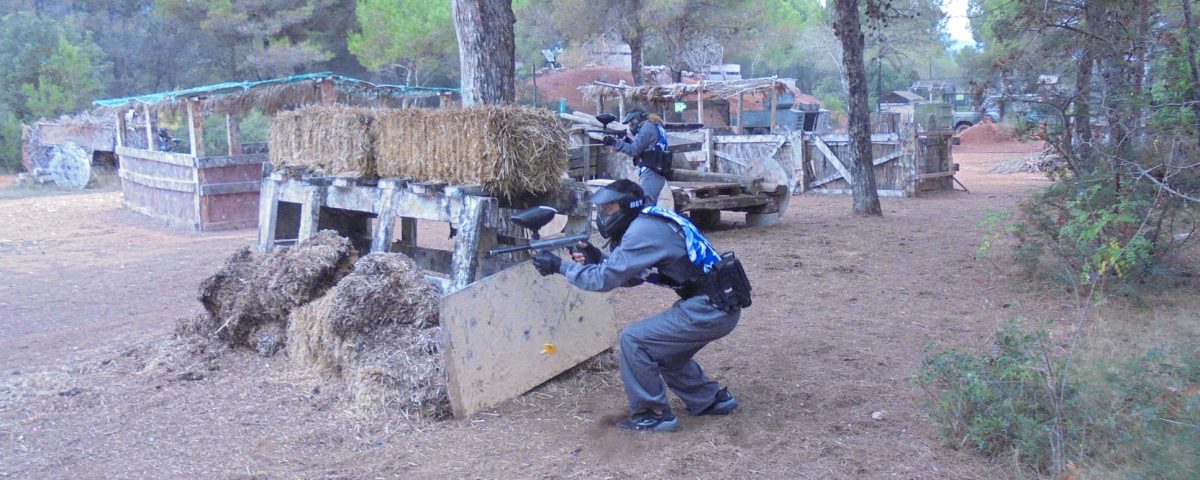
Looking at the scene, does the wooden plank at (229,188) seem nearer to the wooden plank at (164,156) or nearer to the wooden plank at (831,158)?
the wooden plank at (164,156)

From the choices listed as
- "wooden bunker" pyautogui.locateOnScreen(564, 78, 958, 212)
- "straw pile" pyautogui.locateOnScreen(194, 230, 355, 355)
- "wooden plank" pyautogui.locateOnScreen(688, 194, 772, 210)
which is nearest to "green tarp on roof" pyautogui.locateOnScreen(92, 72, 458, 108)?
"wooden bunker" pyautogui.locateOnScreen(564, 78, 958, 212)

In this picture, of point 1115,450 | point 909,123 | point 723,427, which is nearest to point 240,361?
point 723,427

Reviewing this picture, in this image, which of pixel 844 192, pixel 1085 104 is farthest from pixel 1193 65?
pixel 844 192

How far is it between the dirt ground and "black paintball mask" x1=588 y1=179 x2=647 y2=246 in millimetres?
1140

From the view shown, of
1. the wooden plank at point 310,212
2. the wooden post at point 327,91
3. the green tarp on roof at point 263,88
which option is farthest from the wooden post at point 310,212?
the wooden post at point 327,91

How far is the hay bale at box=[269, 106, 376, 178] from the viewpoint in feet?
26.7

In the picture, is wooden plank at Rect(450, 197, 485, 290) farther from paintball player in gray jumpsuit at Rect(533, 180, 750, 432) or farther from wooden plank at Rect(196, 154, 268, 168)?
wooden plank at Rect(196, 154, 268, 168)

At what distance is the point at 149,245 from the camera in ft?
46.0

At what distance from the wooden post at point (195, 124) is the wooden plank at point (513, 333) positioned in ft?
37.4

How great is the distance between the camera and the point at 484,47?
999 centimetres

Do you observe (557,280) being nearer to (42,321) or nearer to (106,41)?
(42,321)

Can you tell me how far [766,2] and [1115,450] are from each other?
3238cm

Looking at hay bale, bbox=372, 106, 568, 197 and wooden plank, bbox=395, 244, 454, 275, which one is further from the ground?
hay bale, bbox=372, 106, 568, 197

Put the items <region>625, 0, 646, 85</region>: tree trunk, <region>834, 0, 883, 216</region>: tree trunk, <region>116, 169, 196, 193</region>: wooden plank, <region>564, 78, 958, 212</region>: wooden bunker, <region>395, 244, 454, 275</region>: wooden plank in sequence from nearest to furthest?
1. <region>395, 244, 454, 275</region>: wooden plank
2. <region>834, 0, 883, 216</region>: tree trunk
3. <region>564, 78, 958, 212</region>: wooden bunker
4. <region>116, 169, 196, 193</region>: wooden plank
5. <region>625, 0, 646, 85</region>: tree trunk
